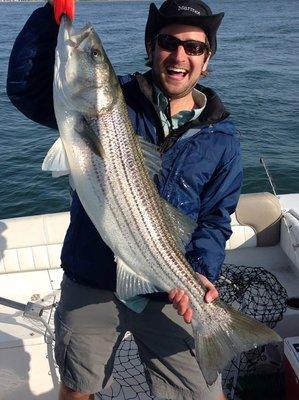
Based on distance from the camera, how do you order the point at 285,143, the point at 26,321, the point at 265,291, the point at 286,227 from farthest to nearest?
the point at 285,143, the point at 286,227, the point at 265,291, the point at 26,321

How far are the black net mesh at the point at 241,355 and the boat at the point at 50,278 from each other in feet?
0.04

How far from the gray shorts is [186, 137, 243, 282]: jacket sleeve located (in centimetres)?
39

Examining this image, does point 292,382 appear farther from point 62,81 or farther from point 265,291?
point 62,81

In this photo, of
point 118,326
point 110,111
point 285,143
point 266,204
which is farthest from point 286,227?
point 285,143

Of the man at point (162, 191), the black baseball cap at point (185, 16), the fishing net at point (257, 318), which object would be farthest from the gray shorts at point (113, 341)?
the black baseball cap at point (185, 16)

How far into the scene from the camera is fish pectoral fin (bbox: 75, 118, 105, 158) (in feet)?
9.73

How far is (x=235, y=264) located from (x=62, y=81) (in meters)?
3.87

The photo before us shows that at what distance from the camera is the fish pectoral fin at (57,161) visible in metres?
3.05

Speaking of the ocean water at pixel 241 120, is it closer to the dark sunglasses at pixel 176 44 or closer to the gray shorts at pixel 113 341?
the dark sunglasses at pixel 176 44

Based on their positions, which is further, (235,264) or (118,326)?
(235,264)

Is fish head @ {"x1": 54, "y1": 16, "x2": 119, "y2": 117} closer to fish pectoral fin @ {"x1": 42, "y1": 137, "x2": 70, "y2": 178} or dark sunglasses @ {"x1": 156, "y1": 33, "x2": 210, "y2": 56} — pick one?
fish pectoral fin @ {"x1": 42, "y1": 137, "x2": 70, "y2": 178}

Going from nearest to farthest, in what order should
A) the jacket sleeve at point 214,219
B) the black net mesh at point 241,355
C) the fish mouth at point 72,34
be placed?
the fish mouth at point 72,34 < the jacket sleeve at point 214,219 < the black net mesh at point 241,355

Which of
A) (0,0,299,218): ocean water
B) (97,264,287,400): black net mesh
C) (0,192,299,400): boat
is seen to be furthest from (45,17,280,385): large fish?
(97,264,287,400): black net mesh

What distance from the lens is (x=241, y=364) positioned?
15.4ft
